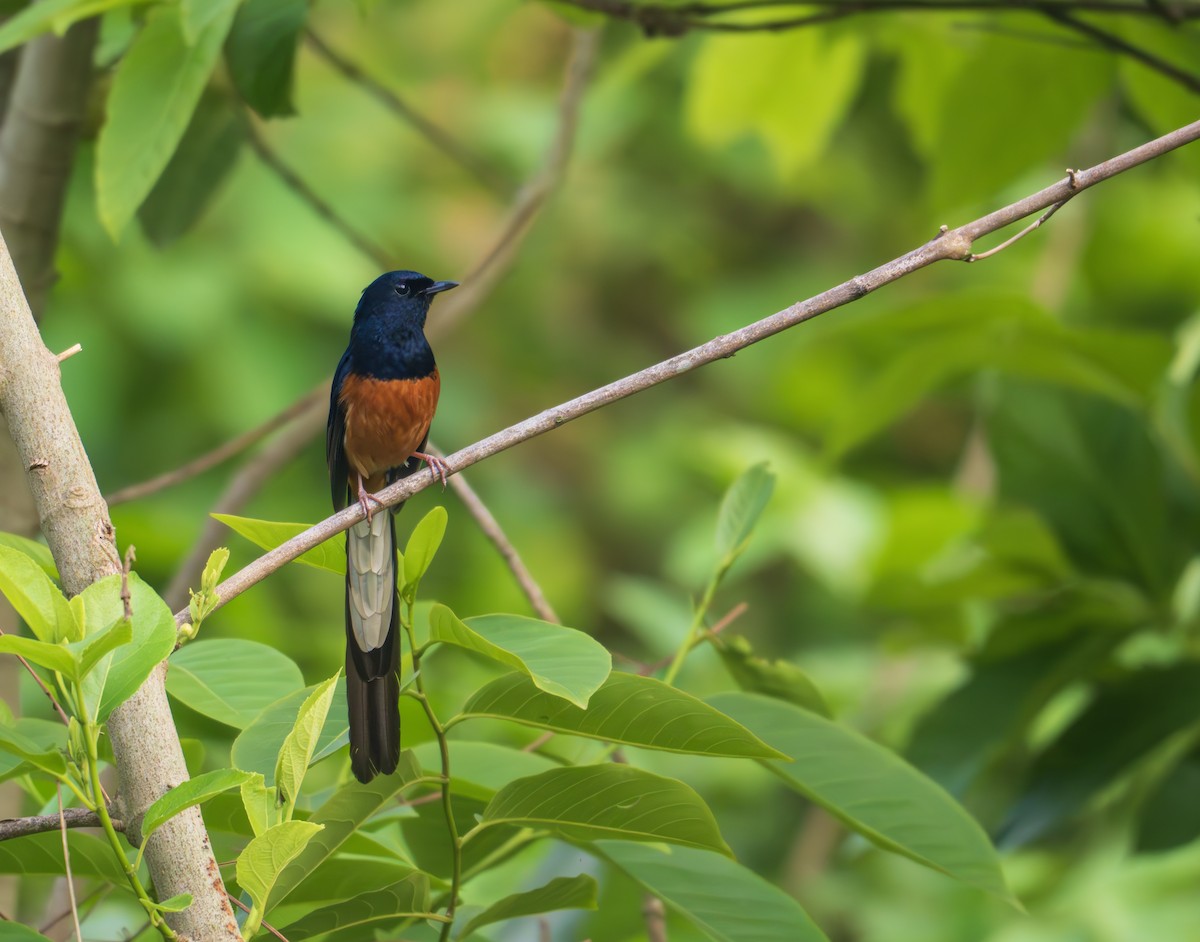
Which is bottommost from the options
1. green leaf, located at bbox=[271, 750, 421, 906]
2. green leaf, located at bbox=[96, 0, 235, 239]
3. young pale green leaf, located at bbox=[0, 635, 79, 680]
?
green leaf, located at bbox=[271, 750, 421, 906]

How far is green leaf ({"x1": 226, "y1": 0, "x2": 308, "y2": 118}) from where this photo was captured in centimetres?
175

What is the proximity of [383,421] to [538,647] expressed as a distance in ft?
4.94

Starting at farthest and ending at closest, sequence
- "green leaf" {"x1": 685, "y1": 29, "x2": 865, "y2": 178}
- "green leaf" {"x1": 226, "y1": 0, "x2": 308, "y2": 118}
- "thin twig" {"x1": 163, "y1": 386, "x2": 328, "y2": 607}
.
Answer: "green leaf" {"x1": 685, "y1": 29, "x2": 865, "y2": 178}, "thin twig" {"x1": 163, "y1": 386, "x2": 328, "y2": 607}, "green leaf" {"x1": 226, "y1": 0, "x2": 308, "y2": 118}

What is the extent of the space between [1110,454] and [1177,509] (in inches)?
7.4

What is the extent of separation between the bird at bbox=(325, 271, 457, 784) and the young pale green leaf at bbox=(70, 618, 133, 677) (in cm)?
75

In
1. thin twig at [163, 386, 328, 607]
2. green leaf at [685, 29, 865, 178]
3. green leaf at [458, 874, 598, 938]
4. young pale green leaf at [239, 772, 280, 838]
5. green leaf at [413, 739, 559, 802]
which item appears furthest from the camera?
green leaf at [685, 29, 865, 178]

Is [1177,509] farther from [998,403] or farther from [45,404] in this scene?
[45,404]

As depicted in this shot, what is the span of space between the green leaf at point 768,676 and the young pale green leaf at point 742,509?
0.12m

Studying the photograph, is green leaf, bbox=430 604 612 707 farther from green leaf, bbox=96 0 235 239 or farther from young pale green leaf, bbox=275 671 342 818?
green leaf, bbox=96 0 235 239

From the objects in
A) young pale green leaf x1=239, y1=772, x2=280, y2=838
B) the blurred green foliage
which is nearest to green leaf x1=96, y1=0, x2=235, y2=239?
the blurred green foliage

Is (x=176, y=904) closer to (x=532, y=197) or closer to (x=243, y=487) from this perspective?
(x=243, y=487)

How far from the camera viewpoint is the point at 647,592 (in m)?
3.67

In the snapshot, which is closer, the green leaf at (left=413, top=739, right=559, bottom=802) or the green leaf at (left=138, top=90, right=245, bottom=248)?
the green leaf at (left=413, top=739, right=559, bottom=802)

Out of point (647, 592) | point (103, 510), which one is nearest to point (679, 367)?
point (103, 510)
